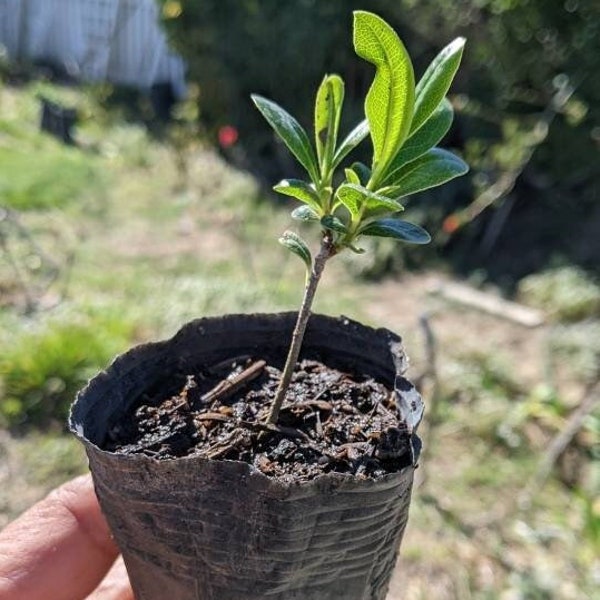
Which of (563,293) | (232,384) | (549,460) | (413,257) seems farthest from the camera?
(413,257)

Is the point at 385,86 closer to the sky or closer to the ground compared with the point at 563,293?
closer to the sky

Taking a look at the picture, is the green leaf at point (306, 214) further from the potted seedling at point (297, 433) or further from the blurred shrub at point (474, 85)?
the blurred shrub at point (474, 85)

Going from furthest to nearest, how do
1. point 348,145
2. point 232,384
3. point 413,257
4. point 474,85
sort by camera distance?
1. point 474,85
2. point 413,257
3. point 232,384
4. point 348,145

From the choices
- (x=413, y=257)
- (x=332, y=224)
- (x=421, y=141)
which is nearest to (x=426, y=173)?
(x=421, y=141)

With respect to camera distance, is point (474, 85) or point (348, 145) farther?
point (474, 85)

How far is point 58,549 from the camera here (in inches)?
56.0

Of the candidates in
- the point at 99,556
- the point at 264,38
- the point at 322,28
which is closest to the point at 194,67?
the point at 264,38

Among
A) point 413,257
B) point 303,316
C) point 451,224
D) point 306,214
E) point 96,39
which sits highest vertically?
point 306,214

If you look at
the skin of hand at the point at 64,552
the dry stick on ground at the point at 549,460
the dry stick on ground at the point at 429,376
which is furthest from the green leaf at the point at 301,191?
the dry stick on ground at the point at 549,460

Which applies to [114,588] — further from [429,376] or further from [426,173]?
[429,376]

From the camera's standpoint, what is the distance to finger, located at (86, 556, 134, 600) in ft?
4.77

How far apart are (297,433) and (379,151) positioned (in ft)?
1.29

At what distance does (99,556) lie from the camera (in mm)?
1478

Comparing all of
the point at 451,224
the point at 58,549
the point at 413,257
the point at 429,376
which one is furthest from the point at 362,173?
the point at 413,257
